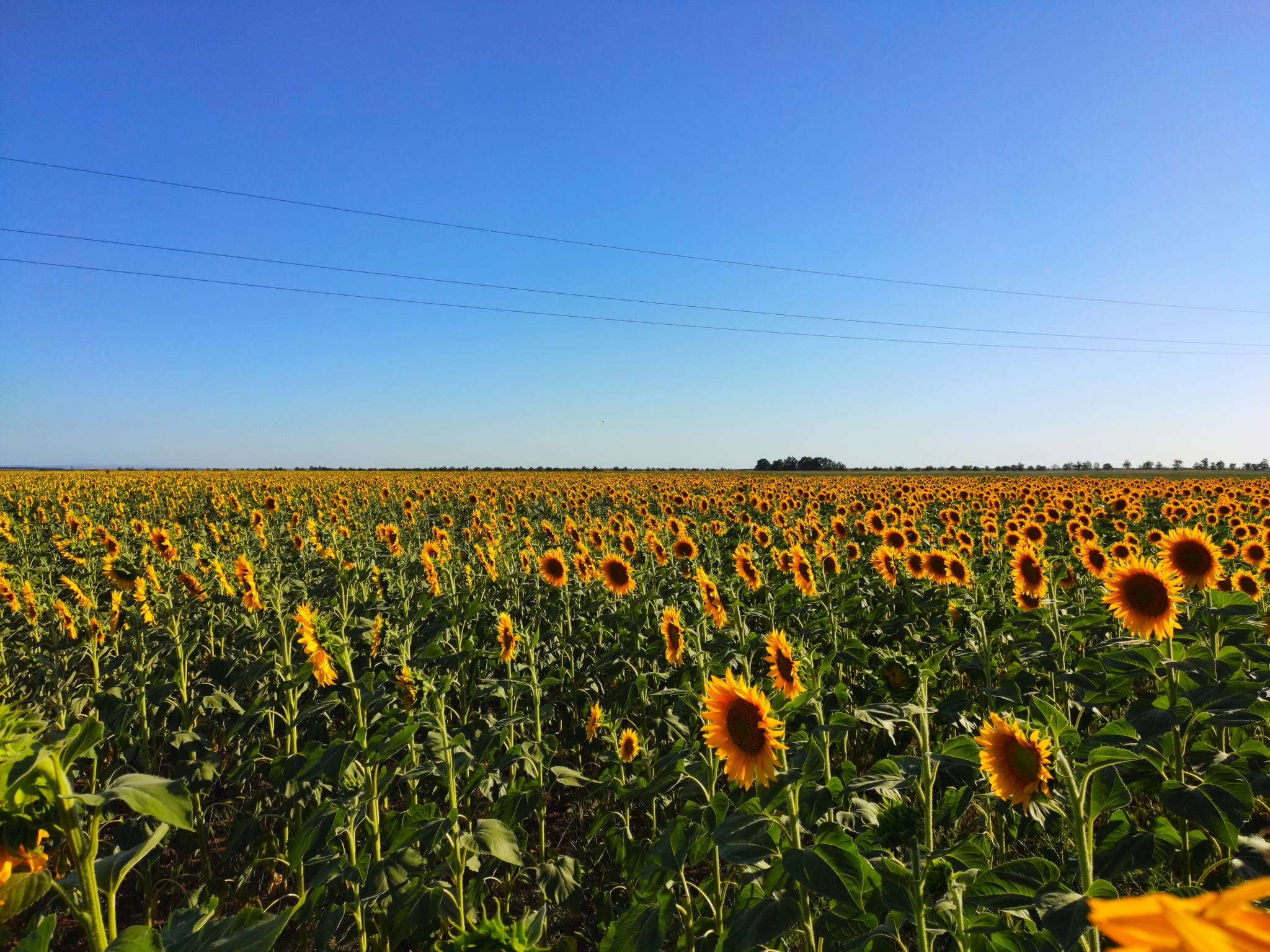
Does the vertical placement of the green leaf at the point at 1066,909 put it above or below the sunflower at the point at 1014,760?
below

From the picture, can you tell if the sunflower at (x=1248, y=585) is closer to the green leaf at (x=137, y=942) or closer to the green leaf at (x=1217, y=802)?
the green leaf at (x=1217, y=802)

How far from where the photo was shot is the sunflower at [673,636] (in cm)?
439

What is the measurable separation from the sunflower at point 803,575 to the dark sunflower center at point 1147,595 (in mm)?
2600

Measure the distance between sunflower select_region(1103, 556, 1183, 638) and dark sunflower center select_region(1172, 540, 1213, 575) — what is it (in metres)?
0.70

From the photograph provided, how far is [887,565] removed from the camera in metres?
7.25

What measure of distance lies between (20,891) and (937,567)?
22.5 feet

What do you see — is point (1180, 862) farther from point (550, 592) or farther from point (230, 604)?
point (230, 604)

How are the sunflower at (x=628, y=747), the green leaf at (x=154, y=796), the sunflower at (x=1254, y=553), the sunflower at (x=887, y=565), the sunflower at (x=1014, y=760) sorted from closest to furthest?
the green leaf at (x=154, y=796), the sunflower at (x=1014, y=760), the sunflower at (x=628, y=747), the sunflower at (x=887, y=565), the sunflower at (x=1254, y=553)

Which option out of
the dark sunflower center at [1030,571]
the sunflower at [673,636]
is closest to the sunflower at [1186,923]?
the sunflower at [673,636]

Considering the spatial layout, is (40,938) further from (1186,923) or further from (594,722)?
(594,722)

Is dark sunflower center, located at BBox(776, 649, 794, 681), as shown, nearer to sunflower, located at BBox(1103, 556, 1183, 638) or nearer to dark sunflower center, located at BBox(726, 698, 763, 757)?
dark sunflower center, located at BBox(726, 698, 763, 757)

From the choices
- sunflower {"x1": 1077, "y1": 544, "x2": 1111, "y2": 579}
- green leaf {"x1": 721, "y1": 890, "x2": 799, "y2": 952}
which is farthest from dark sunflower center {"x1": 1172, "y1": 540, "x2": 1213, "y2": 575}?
green leaf {"x1": 721, "y1": 890, "x2": 799, "y2": 952}

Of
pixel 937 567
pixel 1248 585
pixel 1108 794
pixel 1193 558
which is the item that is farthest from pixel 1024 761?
pixel 1248 585

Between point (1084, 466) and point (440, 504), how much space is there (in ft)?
285
